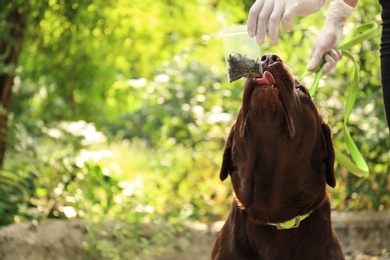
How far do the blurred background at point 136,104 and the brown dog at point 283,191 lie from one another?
200 centimetres

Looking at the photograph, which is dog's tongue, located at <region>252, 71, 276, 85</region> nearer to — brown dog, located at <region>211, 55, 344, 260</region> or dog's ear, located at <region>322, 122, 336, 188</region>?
brown dog, located at <region>211, 55, 344, 260</region>

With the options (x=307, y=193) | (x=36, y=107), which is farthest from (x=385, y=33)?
(x=36, y=107)

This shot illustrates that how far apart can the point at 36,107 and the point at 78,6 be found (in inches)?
92.3

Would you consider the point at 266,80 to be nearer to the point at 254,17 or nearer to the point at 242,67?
the point at 242,67

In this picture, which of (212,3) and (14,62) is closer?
(14,62)

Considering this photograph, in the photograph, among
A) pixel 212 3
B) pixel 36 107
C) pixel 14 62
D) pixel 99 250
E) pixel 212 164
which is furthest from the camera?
pixel 36 107

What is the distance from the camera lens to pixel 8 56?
594 cm

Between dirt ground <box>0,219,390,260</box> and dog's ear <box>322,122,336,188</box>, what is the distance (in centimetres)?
209

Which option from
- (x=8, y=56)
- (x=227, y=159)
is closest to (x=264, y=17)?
(x=227, y=159)

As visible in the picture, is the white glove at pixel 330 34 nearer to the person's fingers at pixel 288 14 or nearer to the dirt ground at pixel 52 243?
the person's fingers at pixel 288 14

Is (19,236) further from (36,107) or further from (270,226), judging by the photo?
(36,107)

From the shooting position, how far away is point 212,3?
6.46 meters

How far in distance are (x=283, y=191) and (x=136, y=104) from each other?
14.7ft

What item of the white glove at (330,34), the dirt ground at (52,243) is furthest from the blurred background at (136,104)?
the white glove at (330,34)
